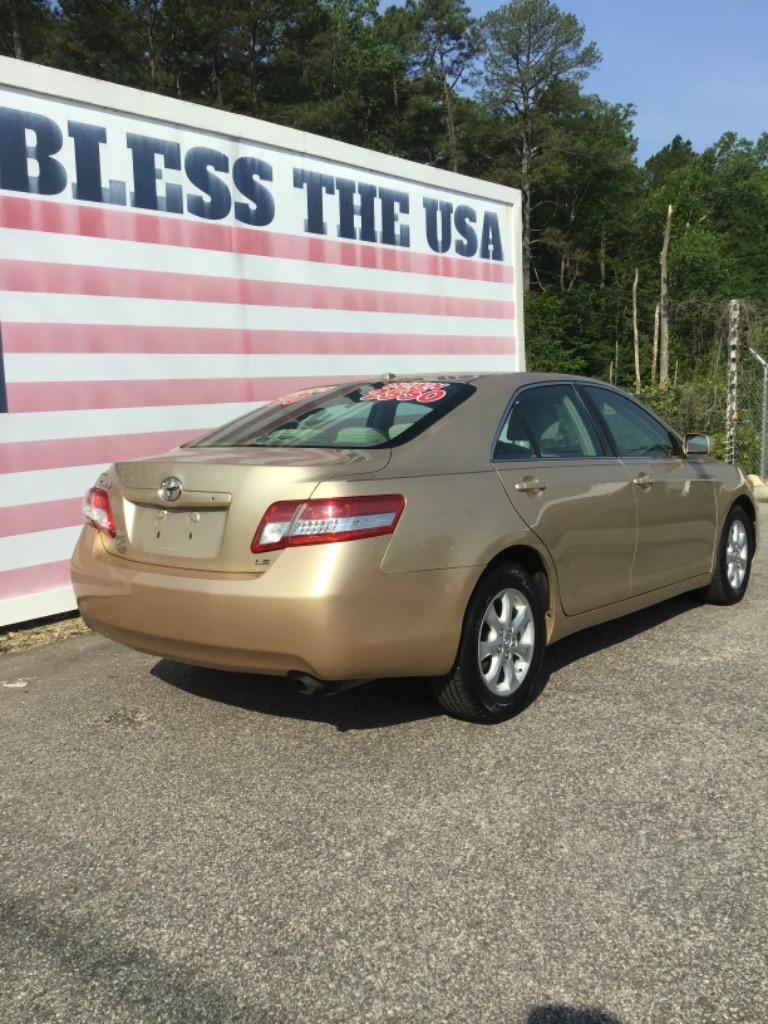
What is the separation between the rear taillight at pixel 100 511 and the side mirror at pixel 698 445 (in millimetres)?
3400

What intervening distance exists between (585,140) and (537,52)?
216 inches

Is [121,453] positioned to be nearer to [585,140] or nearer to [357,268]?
[357,268]

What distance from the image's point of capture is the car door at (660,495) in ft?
15.6

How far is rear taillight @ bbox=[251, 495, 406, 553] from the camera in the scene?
3215 mm

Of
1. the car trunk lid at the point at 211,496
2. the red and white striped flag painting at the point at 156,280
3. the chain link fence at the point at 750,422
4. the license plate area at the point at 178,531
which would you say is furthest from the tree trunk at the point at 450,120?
the license plate area at the point at 178,531

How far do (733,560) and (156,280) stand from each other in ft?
14.8

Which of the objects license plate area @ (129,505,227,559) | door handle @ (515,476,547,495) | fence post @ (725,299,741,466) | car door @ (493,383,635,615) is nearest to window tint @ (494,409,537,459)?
car door @ (493,383,635,615)

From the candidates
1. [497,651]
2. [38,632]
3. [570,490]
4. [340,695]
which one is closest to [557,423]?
[570,490]

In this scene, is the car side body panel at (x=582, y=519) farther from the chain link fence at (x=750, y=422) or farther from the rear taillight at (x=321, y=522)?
the chain link fence at (x=750, y=422)

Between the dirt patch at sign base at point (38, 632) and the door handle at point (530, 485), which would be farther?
the dirt patch at sign base at point (38, 632)

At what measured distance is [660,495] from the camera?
4898mm

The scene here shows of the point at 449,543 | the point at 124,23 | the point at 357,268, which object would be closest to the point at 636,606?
the point at 449,543

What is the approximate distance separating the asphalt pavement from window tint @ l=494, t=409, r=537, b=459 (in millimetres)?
1138

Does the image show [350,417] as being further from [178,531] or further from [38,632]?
[38,632]
